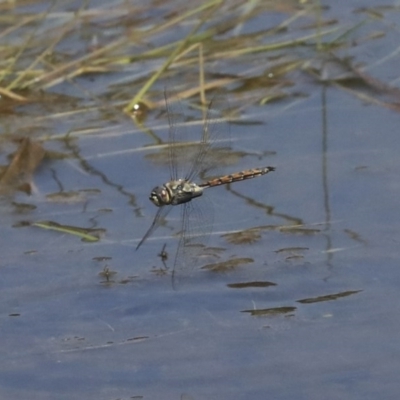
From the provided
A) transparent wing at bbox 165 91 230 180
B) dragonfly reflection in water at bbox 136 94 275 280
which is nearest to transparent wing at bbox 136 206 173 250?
dragonfly reflection in water at bbox 136 94 275 280

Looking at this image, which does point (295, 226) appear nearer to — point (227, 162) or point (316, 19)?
point (227, 162)

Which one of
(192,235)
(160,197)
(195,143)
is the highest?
(195,143)

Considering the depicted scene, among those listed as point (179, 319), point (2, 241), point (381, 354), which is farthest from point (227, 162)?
point (381, 354)

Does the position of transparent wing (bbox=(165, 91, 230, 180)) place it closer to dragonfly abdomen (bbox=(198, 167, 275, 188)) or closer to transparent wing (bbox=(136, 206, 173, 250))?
dragonfly abdomen (bbox=(198, 167, 275, 188))

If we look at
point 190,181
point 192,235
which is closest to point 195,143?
point 190,181

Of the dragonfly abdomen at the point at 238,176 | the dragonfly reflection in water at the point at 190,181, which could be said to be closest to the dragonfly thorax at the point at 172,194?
the dragonfly reflection in water at the point at 190,181

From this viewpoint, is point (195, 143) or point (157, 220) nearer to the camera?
point (157, 220)

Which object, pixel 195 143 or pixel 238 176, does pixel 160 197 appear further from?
pixel 195 143

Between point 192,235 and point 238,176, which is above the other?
point 238,176
